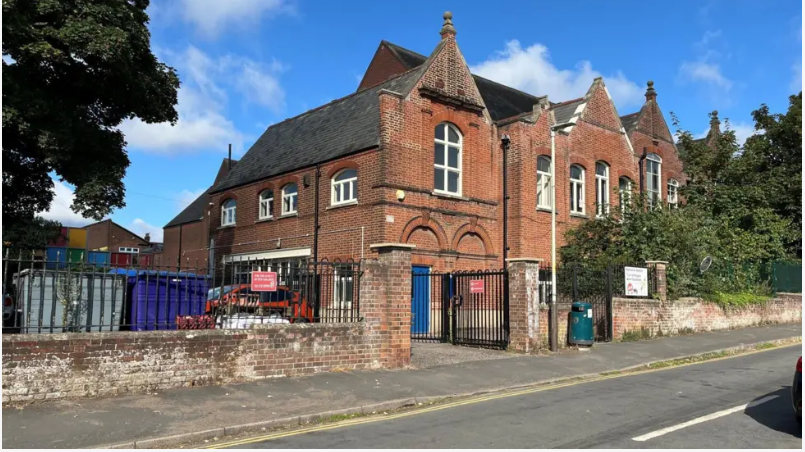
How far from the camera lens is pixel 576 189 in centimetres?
2500

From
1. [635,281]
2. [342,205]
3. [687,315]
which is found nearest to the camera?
[635,281]

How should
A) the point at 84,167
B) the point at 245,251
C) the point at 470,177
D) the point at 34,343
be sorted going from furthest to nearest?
the point at 245,251 → the point at 470,177 → the point at 84,167 → the point at 34,343

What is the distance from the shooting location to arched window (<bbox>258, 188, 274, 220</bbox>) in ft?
80.9

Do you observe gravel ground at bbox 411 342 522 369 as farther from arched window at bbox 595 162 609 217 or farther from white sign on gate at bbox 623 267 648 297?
arched window at bbox 595 162 609 217

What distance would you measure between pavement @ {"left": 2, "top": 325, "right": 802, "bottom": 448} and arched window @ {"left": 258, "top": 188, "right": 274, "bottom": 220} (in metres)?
13.3

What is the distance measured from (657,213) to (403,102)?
9063mm

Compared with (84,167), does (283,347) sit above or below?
below

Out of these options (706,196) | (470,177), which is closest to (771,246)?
(706,196)

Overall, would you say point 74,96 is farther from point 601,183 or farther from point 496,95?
point 601,183

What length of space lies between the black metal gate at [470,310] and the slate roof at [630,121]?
14439 millimetres

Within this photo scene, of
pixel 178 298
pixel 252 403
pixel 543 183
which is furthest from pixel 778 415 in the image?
pixel 543 183

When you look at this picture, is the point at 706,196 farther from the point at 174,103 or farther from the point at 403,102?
the point at 174,103

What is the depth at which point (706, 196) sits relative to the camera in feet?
91.7

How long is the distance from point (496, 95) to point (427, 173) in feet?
25.4
